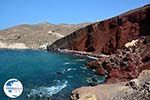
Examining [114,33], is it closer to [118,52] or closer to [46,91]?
[118,52]

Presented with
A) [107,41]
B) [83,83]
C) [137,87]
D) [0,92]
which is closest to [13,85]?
[137,87]

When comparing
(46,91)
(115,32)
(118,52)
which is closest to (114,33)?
(115,32)

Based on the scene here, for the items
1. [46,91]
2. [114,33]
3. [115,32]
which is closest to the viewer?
[46,91]

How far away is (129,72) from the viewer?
48781 mm

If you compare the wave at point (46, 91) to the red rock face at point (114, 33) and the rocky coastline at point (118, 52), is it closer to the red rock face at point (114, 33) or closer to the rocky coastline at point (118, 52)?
the rocky coastline at point (118, 52)

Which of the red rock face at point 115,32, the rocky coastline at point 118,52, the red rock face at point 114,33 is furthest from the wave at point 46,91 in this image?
the red rock face at point 115,32

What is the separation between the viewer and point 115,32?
445 feet

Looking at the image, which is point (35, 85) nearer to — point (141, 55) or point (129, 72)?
point (129, 72)

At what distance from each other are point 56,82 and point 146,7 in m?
75.2

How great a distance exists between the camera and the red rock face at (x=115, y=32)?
123 m

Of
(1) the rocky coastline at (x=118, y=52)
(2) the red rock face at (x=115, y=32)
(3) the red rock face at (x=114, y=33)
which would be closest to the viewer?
(1) the rocky coastline at (x=118, y=52)

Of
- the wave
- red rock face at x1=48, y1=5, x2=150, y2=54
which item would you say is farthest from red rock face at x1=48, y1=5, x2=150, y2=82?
the wave

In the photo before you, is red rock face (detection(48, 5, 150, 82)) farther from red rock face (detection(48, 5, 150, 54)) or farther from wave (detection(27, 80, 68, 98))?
wave (detection(27, 80, 68, 98))

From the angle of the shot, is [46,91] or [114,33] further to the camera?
[114,33]
